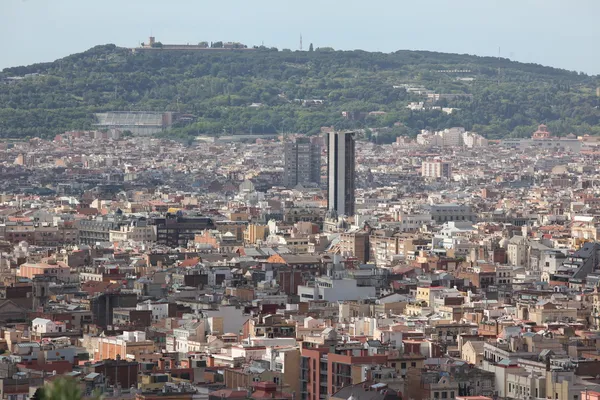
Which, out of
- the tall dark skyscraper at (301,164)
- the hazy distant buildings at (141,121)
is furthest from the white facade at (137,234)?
the hazy distant buildings at (141,121)

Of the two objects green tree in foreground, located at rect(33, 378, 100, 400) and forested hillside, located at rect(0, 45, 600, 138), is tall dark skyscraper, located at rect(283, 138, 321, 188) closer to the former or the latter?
forested hillside, located at rect(0, 45, 600, 138)

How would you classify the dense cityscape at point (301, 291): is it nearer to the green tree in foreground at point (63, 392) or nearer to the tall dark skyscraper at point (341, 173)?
the tall dark skyscraper at point (341, 173)

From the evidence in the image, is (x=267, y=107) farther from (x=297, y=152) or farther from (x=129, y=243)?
(x=129, y=243)

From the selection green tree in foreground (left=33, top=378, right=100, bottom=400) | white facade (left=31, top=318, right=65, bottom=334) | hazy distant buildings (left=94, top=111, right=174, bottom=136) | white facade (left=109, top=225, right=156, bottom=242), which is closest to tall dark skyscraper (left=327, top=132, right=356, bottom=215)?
white facade (left=109, top=225, right=156, bottom=242)

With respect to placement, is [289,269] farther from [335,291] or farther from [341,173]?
[341,173]

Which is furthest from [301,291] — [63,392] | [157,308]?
[63,392]

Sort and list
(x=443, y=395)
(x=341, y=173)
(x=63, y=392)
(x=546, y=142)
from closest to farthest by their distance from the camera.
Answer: (x=63, y=392) < (x=443, y=395) < (x=341, y=173) < (x=546, y=142)

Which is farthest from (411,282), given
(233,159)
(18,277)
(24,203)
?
(233,159)
